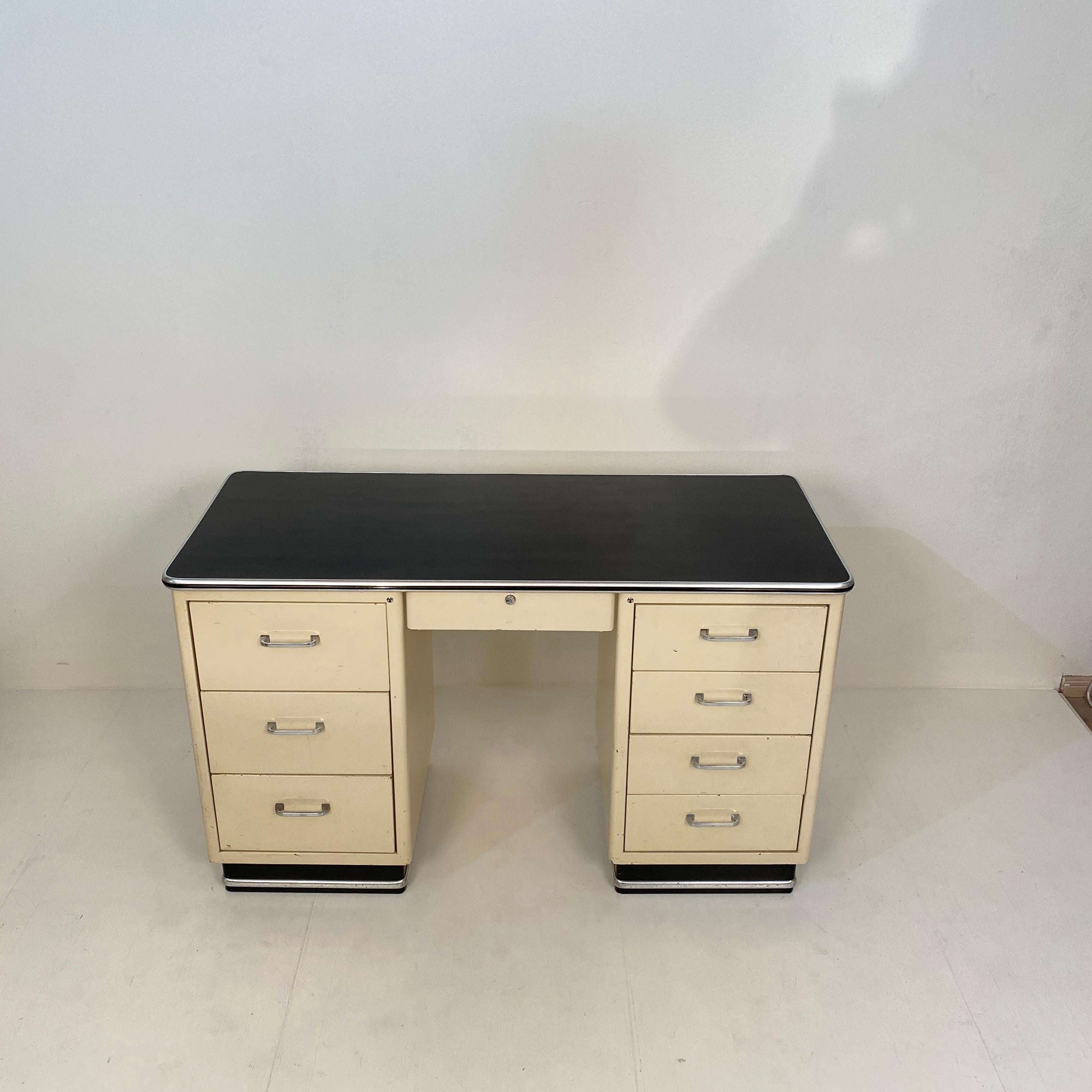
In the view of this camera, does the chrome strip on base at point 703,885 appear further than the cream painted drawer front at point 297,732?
Yes

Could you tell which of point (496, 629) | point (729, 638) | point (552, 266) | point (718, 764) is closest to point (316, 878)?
point (496, 629)

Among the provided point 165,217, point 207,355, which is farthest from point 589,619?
point 165,217

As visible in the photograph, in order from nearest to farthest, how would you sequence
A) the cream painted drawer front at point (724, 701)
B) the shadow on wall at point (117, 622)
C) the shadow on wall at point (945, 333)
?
the cream painted drawer front at point (724, 701), the shadow on wall at point (945, 333), the shadow on wall at point (117, 622)

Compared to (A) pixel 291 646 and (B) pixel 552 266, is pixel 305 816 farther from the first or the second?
(B) pixel 552 266

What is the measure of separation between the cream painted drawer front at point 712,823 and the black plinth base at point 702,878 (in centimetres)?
6

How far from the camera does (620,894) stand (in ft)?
7.81

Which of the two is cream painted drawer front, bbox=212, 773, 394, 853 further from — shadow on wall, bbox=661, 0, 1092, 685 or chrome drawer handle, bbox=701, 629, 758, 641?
shadow on wall, bbox=661, 0, 1092, 685

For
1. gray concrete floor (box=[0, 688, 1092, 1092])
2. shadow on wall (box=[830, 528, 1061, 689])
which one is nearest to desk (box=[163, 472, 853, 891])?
gray concrete floor (box=[0, 688, 1092, 1092])

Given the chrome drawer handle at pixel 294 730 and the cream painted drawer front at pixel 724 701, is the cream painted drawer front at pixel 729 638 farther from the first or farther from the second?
the chrome drawer handle at pixel 294 730

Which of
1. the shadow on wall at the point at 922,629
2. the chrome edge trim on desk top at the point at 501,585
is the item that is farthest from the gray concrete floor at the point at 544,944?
the chrome edge trim on desk top at the point at 501,585

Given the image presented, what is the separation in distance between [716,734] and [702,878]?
14.8 inches

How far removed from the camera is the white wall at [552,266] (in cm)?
236

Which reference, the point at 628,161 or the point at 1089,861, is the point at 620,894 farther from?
the point at 628,161

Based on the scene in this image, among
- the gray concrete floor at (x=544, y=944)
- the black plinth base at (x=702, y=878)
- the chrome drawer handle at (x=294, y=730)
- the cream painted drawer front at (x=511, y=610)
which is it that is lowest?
the gray concrete floor at (x=544, y=944)
